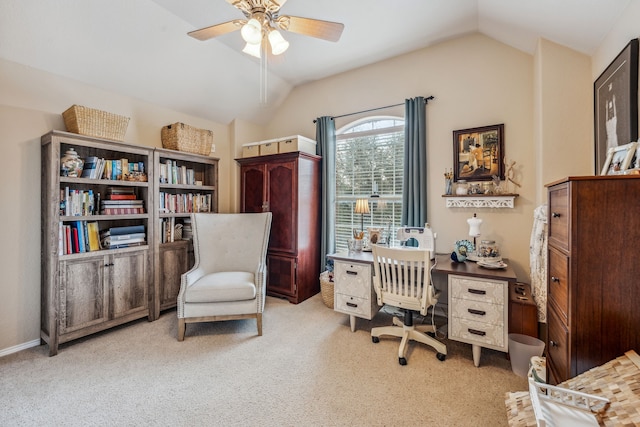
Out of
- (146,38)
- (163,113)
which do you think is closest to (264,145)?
(163,113)

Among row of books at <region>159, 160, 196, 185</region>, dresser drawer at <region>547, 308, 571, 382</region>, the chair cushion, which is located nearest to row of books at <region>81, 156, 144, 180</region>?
row of books at <region>159, 160, 196, 185</region>

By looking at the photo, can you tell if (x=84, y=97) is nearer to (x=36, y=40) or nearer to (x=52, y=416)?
(x=36, y=40)

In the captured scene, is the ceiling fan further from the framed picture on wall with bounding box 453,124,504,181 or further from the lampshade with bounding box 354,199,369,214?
the framed picture on wall with bounding box 453,124,504,181

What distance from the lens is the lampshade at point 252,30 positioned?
1.71 metres

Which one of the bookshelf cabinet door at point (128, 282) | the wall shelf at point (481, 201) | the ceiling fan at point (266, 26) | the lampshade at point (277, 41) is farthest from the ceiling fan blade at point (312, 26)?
the bookshelf cabinet door at point (128, 282)

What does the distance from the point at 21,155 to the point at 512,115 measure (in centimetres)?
447

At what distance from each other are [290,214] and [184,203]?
1311 millimetres

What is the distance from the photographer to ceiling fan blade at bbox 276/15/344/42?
1828 mm

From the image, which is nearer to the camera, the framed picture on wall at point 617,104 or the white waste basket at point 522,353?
the framed picture on wall at point 617,104

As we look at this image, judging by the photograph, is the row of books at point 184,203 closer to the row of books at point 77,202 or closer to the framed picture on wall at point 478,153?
the row of books at point 77,202

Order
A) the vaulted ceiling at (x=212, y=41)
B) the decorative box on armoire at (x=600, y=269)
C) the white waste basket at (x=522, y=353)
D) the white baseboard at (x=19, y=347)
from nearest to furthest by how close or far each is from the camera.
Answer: the decorative box on armoire at (x=600, y=269) < the white waste basket at (x=522, y=353) < the vaulted ceiling at (x=212, y=41) < the white baseboard at (x=19, y=347)

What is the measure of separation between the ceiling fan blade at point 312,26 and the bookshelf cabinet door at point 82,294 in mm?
2599

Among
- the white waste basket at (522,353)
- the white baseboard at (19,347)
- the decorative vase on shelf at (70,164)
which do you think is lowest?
the white baseboard at (19,347)

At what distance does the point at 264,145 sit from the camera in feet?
12.5
